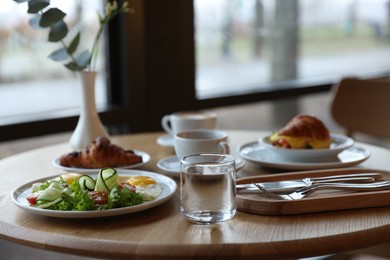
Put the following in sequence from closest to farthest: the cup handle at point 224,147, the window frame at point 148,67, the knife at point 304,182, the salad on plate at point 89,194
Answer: the salad on plate at point 89,194 < the knife at point 304,182 < the cup handle at point 224,147 < the window frame at point 148,67

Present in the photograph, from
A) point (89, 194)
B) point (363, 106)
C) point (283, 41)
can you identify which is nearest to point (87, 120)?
point (89, 194)

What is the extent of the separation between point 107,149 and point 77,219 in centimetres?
33

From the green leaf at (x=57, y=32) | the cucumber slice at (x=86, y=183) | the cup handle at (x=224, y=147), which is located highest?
the green leaf at (x=57, y=32)

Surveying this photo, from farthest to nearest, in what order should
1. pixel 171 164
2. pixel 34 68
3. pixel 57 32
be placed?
pixel 34 68 < pixel 57 32 < pixel 171 164

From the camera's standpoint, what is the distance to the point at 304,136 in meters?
1.54

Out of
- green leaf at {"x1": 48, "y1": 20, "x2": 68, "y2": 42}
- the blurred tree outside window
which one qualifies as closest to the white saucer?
green leaf at {"x1": 48, "y1": 20, "x2": 68, "y2": 42}

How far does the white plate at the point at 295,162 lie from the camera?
145 centimetres

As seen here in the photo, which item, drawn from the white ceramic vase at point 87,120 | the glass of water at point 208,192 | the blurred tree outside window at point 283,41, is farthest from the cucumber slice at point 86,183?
the blurred tree outside window at point 283,41

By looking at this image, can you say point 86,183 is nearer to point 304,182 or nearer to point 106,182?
point 106,182

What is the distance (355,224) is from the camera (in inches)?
42.9

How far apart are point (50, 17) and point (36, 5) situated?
50mm

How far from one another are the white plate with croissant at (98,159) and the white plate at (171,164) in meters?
0.05

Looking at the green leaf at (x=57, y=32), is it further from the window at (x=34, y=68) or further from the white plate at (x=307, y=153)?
the window at (x=34, y=68)

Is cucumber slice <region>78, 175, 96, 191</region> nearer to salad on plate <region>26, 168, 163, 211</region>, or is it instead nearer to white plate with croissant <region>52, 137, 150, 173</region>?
salad on plate <region>26, 168, 163, 211</region>
